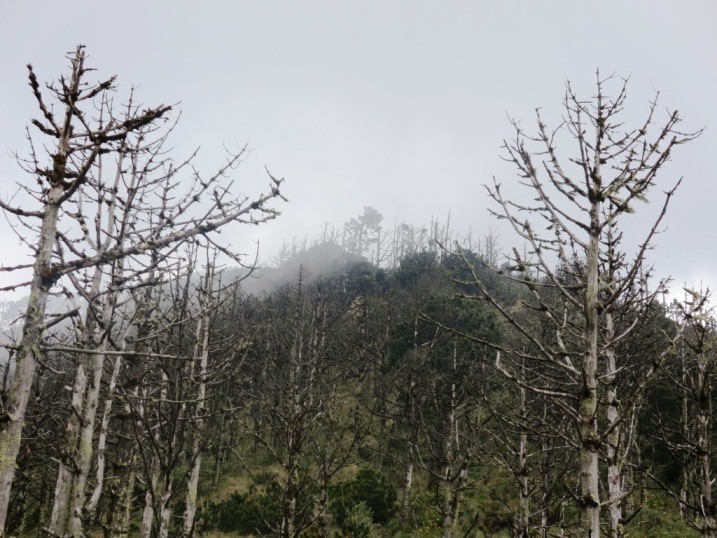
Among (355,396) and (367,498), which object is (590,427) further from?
(355,396)

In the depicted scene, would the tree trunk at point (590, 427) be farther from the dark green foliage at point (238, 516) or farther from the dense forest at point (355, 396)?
the dark green foliage at point (238, 516)

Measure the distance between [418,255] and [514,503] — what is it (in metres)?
28.4

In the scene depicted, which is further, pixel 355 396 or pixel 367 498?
pixel 355 396

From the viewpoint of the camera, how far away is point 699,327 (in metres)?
6.54

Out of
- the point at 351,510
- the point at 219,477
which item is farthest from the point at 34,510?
the point at 351,510

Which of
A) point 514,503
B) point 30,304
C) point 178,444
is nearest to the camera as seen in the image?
point 30,304

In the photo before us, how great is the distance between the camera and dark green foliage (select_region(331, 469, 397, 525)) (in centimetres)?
1653

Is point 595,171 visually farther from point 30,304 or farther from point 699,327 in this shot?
point 30,304

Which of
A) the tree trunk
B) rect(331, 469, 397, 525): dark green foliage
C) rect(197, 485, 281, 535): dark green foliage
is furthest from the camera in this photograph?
rect(331, 469, 397, 525): dark green foliage

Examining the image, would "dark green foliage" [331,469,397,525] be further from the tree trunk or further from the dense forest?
the tree trunk

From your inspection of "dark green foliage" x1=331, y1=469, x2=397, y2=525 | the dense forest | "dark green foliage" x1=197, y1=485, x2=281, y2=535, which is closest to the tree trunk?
the dense forest

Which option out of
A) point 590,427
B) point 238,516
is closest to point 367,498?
point 238,516

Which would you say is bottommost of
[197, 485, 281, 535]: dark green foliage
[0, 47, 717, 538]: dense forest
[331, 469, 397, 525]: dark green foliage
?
[197, 485, 281, 535]: dark green foliage

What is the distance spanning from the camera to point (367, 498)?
16906mm
